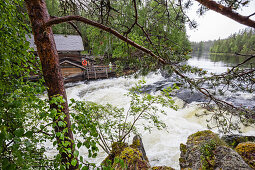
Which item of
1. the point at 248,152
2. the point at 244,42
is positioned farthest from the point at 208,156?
the point at 244,42

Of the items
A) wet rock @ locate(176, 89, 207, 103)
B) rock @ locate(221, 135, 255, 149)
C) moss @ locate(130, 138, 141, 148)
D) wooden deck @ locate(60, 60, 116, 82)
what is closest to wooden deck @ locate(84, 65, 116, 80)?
wooden deck @ locate(60, 60, 116, 82)

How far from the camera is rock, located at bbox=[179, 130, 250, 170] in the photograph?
2.21 metres

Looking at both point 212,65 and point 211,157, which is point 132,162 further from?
point 212,65

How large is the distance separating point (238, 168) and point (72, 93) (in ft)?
44.7

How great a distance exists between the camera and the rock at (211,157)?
2209 millimetres

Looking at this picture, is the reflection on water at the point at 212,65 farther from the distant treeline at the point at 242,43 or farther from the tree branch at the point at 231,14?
the tree branch at the point at 231,14

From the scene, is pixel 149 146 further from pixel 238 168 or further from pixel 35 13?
pixel 35 13

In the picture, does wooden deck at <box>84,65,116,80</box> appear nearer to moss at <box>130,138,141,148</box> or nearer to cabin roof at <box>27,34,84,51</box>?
cabin roof at <box>27,34,84,51</box>

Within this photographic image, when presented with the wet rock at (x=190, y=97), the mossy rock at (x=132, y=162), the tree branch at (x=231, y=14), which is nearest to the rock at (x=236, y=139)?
the mossy rock at (x=132, y=162)

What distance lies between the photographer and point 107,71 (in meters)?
18.4

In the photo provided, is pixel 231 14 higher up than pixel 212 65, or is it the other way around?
pixel 231 14

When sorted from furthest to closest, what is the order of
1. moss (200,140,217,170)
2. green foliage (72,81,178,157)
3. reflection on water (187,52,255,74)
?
reflection on water (187,52,255,74) < moss (200,140,217,170) < green foliage (72,81,178,157)

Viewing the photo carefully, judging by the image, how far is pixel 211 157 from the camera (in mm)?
2537

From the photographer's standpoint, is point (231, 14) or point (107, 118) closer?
point (231, 14)
